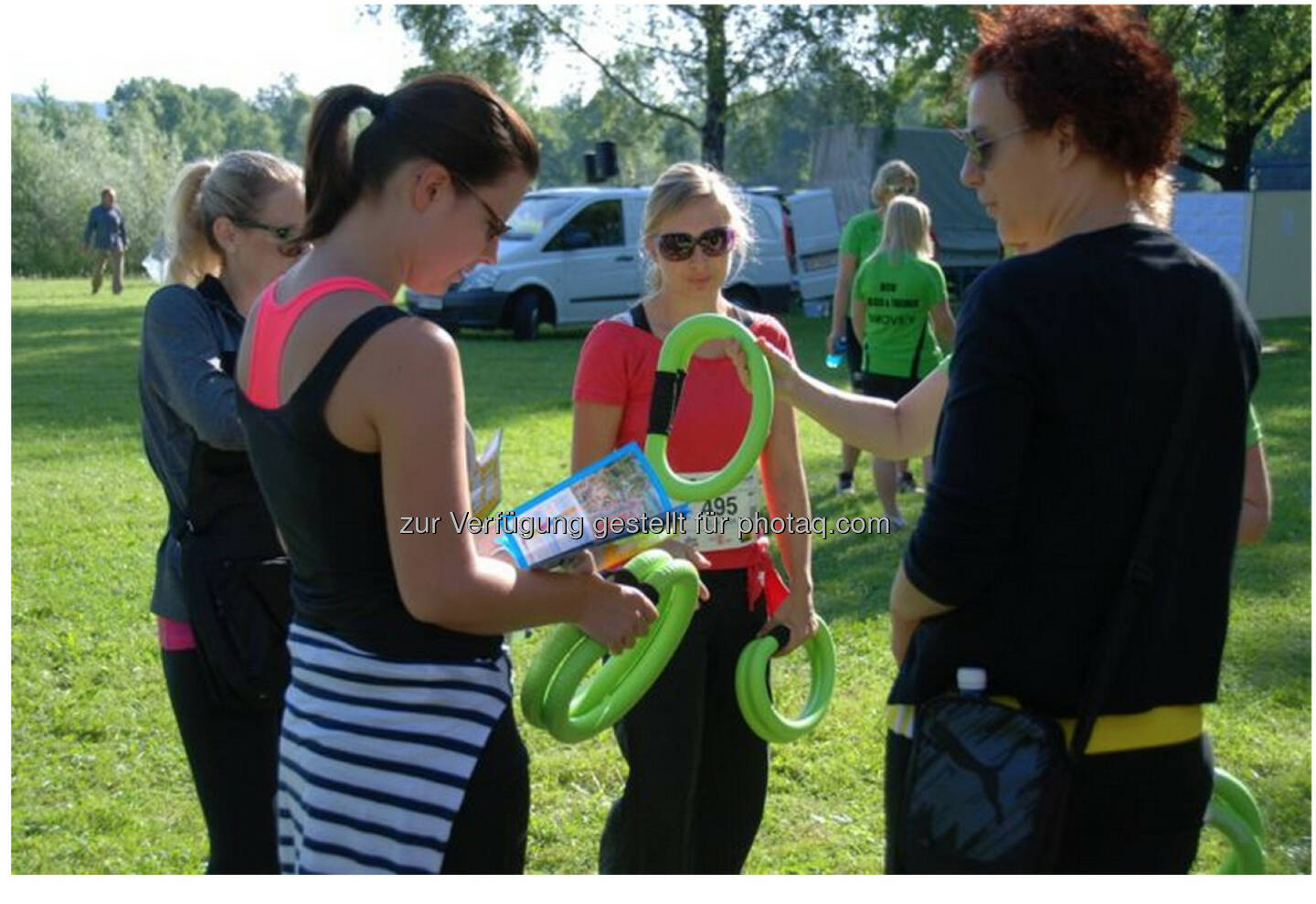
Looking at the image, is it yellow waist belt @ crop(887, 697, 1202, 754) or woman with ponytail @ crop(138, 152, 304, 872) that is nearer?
yellow waist belt @ crop(887, 697, 1202, 754)

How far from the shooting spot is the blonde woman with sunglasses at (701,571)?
328 cm

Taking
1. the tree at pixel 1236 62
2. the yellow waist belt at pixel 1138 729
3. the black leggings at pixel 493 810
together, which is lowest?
the black leggings at pixel 493 810

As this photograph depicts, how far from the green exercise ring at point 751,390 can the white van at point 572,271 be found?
1581cm

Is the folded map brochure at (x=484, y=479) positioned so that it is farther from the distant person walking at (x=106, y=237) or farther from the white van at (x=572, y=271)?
the distant person walking at (x=106, y=237)

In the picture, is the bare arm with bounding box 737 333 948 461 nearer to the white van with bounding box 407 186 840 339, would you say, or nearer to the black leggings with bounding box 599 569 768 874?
the black leggings with bounding box 599 569 768 874

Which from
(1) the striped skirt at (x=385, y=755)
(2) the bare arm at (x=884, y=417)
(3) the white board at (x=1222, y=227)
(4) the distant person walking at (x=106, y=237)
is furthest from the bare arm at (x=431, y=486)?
(4) the distant person walking at (x=106, y=237)

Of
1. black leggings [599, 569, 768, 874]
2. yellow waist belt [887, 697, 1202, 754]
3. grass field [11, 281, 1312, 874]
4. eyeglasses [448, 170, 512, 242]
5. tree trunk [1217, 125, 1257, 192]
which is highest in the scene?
tree trunk [1217, 125, 1257, 192]

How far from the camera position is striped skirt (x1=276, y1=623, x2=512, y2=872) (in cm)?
216

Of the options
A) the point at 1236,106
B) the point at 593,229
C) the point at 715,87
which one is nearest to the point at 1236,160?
the point at 1236,106

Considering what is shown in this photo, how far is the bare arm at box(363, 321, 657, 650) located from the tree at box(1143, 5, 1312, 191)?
1980cm

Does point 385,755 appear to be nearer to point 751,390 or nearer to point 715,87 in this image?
point 751,390

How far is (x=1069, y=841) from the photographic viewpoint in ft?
7.08

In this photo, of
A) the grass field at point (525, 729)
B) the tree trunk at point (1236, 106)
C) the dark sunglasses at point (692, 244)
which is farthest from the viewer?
the tree trunk at point (1236, 106)

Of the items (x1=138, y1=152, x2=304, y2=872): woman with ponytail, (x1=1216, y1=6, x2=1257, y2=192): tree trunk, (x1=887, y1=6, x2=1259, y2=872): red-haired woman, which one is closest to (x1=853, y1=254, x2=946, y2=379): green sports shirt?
(x1=138, y1=152, x2=304, y2=872): woman with ponytail
